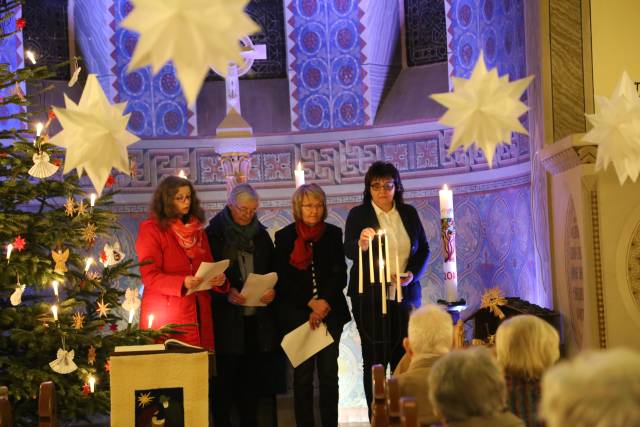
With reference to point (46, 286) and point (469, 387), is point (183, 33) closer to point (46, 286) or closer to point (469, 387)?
point (469, 387)

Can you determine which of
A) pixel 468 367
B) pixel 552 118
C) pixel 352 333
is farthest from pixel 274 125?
pixel 468 367

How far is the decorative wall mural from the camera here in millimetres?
5629

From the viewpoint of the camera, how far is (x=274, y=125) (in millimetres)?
8695

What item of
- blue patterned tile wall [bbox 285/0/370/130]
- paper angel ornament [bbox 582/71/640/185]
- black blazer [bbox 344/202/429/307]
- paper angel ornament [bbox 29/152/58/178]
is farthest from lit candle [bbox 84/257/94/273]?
blue patterned tile wall [bbox 285/0/370/130]

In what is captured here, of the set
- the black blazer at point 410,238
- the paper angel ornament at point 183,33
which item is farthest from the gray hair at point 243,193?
the paper angel ornament at point 183,33

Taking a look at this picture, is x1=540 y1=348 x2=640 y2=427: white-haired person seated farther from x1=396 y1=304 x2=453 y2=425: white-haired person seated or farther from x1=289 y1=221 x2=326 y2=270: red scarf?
x1=289 y1=221 x2=326 y2=270: red scarf

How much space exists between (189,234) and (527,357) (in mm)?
2701

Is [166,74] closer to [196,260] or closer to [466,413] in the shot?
[196,260]

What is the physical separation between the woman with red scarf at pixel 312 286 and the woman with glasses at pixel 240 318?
11 cm

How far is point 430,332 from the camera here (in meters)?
3.43

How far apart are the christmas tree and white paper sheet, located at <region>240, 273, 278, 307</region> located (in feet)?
1.89

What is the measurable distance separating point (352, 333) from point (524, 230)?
1.70 meters

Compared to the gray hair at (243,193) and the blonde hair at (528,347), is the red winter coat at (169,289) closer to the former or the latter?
the gray hair at (243,193)

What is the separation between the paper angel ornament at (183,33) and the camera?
2.47 m
